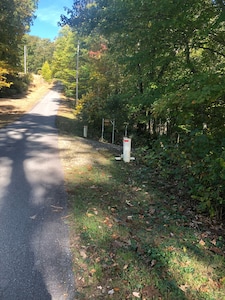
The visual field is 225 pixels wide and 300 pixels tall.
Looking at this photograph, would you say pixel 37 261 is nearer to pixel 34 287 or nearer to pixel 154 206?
pixel 34 287

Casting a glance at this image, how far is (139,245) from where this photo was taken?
3.35 m

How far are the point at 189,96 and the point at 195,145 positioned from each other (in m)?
0.91

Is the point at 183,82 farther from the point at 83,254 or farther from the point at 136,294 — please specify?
the point at 136,294

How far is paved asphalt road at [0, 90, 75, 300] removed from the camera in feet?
8.21

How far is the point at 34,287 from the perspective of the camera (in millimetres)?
2480

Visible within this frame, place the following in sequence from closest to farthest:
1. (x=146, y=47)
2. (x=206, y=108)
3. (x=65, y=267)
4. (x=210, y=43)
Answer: (x=65, y=267) → (x=206, y=108) → (x=210, y=43) → (x=146, y=47)

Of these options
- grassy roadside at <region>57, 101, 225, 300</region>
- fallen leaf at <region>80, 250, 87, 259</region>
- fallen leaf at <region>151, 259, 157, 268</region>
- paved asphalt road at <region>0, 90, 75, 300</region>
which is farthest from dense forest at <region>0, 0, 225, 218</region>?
paved asphalt road at <region>0, 90, 75, 300</region>

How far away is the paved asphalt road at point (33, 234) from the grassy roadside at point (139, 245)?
0.59 feet

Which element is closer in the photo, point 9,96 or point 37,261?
point 37,261

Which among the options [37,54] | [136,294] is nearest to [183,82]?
[136,294]

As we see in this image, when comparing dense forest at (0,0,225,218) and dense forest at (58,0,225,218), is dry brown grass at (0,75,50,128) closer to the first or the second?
dense forest at (0,0,225,218)

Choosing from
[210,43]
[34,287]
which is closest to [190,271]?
[34,287]

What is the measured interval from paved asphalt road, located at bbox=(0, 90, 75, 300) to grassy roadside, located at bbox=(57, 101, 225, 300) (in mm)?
178

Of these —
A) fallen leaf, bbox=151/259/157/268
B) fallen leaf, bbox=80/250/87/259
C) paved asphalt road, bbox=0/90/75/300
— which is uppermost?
paved asphalt road, bbox=0/90/75/300
